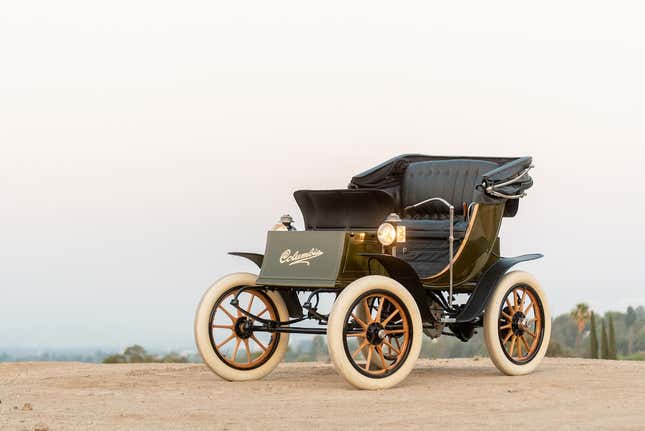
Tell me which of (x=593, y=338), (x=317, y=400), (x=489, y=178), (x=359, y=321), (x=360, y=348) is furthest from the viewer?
(x=593, y=338)

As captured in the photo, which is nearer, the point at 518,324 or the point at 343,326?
the point at 343,326

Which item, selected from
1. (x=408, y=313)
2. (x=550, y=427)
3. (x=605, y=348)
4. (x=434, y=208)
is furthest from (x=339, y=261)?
(x=605, y=348)

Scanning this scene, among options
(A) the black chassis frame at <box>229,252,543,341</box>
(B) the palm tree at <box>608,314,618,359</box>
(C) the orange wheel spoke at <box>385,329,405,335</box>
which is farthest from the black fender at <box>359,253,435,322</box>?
(B) the palm tree at <box>608,314,618,359</box>

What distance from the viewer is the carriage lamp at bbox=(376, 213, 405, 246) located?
1091 centimetres

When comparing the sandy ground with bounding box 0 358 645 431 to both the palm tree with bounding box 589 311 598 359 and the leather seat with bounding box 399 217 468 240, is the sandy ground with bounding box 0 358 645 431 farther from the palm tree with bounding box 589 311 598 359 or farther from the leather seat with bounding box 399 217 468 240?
the palm tree with bounding box 589 311 598 359

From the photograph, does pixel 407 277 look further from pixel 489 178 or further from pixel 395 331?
pixel 489 178

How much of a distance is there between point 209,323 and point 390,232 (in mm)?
A: 2088

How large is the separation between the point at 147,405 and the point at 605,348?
21.5 meters

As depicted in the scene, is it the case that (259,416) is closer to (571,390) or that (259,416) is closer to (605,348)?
(571,390)

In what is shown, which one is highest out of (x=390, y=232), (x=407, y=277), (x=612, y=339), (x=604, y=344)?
(x=390, y=232)

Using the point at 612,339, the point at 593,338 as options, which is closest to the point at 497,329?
the point at 593,338

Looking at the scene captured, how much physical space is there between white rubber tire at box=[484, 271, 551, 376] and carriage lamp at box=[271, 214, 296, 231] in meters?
2.24

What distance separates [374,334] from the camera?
1059 centimetres

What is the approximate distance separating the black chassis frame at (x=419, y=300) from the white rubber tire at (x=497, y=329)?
3.6 inches
